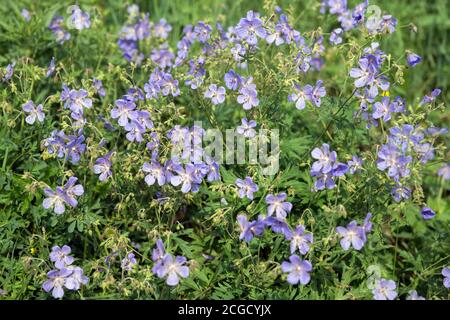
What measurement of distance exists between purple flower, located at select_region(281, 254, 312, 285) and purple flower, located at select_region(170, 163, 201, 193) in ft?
1.88

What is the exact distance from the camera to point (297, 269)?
288 cm

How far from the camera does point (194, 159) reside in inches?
124

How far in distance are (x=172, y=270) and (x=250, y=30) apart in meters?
1.31

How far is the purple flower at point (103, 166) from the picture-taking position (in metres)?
3.22

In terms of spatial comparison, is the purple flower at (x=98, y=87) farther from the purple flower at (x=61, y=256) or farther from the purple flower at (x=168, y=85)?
the purple flower at (x=61, y=256)

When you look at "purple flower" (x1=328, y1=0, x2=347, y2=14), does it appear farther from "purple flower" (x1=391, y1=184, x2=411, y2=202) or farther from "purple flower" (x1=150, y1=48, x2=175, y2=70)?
"purple flower" (x1=391, y1=184, x2=411, y2=202)

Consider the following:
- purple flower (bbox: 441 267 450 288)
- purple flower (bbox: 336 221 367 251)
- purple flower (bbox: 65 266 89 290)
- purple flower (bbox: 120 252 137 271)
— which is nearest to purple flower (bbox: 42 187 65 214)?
purple flower (bbox: 65 266 89 290)

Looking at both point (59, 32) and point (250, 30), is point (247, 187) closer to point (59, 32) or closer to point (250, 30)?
point (250, 30)

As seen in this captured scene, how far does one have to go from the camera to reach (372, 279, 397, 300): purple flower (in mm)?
2996

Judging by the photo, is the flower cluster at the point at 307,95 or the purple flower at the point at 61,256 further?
the flower cluster at the point at 307,95

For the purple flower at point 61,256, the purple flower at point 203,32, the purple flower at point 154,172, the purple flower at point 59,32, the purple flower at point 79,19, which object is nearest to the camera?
the purple flower at point 61,256

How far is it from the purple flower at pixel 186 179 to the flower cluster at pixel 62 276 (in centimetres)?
A: 59

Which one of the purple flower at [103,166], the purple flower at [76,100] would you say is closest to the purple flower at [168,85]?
the purple flower at [76,100]
